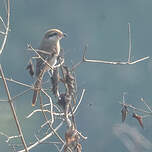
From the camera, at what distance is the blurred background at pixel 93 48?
683cm

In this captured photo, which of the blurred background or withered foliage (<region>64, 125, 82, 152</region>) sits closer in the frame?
withered foliage (<region>64, 125, 82, 152</region>)

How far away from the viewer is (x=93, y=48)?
7969 millimetres

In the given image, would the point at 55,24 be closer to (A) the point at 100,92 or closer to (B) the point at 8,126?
(A) the point at 100,92

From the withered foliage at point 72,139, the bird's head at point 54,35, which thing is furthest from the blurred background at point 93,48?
the withered foliage at point 72,139

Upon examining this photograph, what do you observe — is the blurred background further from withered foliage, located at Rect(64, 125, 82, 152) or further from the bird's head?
withered foliage, located at Rect(64, 125, 82, 152)

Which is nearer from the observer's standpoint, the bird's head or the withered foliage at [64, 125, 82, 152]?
the withered foliage at [64, 125, 82, 152]

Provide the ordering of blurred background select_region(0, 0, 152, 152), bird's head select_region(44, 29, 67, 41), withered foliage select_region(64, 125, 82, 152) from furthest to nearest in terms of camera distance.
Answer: blurred background select_region(0, 0, 152, 152) → bird's head select_region(44, 29, 67, 41) → withered foliage select_region(64, 125, 82, 152)

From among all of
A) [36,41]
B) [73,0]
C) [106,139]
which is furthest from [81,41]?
[106,139]

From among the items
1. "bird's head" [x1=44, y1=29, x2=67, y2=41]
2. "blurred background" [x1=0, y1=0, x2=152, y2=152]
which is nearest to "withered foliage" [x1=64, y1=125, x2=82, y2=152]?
"bird's head" [x1=44, y1=29, x2=67, y2=41]

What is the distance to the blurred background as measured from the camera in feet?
22.4

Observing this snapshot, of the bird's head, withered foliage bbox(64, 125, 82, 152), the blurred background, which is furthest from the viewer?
the blurred background

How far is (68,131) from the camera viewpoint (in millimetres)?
2268

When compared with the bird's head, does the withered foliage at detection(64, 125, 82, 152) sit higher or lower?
lower

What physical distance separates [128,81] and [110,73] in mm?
406
